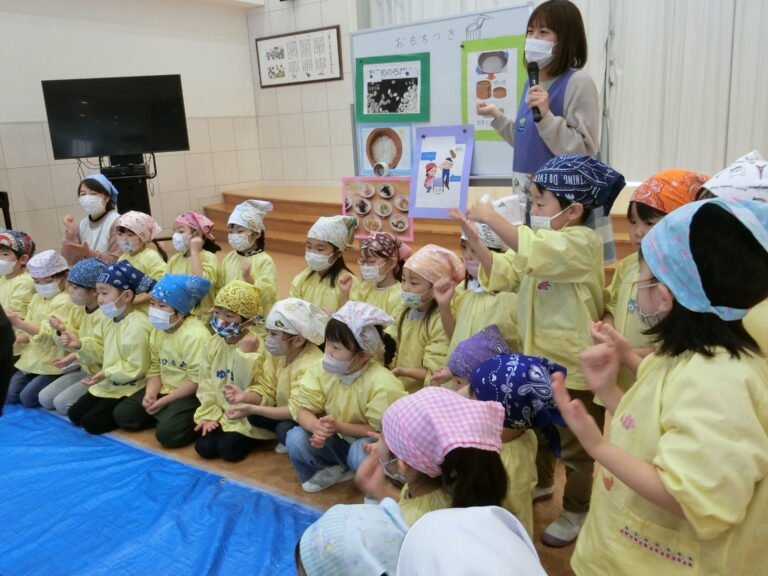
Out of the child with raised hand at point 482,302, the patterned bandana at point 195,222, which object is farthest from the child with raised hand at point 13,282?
the child with raised hand at point 482,302

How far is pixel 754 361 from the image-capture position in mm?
1239

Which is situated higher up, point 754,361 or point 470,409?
point 754,361

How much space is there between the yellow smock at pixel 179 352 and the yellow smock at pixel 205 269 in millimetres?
427

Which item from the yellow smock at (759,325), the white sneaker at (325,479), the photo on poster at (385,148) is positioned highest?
the photo on poster at (385,148)

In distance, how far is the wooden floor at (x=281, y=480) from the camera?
7.52ft

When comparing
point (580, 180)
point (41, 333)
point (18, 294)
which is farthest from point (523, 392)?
point (18, 294)

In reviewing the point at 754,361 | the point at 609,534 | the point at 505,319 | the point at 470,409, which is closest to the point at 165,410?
the point at 505,319

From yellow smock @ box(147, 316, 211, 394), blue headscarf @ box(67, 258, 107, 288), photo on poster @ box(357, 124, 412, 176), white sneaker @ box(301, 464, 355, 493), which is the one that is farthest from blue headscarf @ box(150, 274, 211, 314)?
photo on poster @ box(357, 124, 412, 176)

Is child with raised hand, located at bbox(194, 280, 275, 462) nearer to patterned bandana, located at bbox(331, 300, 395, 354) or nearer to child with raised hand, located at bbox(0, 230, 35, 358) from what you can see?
patterned bandana, located at bbox(331, 300, 395, 354)

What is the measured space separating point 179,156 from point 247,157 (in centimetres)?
126

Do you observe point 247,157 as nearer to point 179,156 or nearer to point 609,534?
point 179,156

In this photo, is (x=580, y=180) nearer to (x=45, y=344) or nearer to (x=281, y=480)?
(x=281, y=480)

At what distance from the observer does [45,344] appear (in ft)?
13.0

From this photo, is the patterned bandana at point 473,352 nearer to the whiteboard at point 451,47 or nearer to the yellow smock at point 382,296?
the yellow smock at point 382,296
